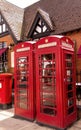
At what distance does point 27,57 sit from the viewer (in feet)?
19.1

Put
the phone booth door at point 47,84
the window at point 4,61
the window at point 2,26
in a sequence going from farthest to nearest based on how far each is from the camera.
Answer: the window at point 2,26, the window at point 4,61, the phone booth door at point 47,84

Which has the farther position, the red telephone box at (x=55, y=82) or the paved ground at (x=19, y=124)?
the paved ground at (x=19, y=124)

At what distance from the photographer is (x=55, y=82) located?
16.5 feet

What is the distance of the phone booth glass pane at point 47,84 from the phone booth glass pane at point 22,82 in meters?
0.66

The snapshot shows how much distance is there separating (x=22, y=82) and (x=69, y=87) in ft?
5.29

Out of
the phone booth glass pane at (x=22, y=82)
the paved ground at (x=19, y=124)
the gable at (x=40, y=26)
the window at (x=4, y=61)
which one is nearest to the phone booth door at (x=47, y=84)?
the paved ground at (x=19, y=124)

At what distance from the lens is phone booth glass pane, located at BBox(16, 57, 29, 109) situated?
589cm

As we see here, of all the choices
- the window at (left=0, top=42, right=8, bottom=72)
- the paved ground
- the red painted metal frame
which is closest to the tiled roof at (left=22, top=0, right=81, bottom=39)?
the window at (left=0, top=42, right=8, bottom=72)

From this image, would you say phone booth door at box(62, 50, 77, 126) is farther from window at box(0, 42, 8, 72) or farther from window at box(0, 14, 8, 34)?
window at box(0, 14, 8, 34)

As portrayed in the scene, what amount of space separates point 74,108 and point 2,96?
325 cm

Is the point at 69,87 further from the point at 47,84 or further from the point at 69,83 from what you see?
the point at 47,84

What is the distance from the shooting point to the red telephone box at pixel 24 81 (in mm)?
5703

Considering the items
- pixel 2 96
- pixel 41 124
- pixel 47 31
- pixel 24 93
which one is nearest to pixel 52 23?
pixel 47 31

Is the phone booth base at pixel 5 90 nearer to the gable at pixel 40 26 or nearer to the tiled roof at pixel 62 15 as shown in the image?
the tiled roof at pixel 62 15
